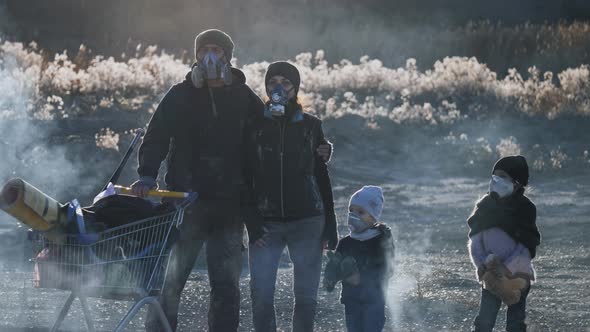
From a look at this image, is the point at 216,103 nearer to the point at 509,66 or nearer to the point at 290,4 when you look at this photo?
the point at 509,66

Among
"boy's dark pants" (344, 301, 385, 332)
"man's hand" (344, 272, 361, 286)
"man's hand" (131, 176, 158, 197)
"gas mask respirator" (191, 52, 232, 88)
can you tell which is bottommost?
"boy's dark pants" (344, 301, 385, 332)

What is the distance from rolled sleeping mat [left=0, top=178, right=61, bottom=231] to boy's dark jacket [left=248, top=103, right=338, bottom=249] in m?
1.40

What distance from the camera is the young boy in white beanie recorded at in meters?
6.66

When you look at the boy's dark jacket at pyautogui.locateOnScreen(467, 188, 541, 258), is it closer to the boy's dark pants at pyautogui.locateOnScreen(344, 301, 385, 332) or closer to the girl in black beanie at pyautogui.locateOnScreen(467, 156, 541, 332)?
the girl in black beanie at pyautogui.locateOnScreen(467, 156, 541, 332)

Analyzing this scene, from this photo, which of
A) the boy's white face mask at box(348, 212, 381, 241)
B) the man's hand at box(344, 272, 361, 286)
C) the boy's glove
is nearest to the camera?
the boy's glove

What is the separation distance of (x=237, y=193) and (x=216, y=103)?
491mm

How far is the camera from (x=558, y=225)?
13.6 meters

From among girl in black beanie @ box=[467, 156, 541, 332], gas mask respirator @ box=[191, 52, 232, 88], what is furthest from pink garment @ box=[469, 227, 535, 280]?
gas mask respirator @ box=[191, 52, 232, 88]

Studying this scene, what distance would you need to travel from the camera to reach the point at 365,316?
22.1ft

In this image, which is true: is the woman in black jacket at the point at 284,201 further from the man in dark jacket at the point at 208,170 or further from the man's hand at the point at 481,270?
the man's hand at the point at 481,270

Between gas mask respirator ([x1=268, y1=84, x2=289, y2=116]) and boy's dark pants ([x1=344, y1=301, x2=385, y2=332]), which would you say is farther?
boy's dark pants ([x1=344, y1=301, x2=385, y2=332])

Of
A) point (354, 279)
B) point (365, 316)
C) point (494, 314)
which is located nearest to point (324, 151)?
point (354, 279)

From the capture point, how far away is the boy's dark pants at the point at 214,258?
21.7 ft

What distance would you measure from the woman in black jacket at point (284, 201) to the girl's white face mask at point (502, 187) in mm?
945
